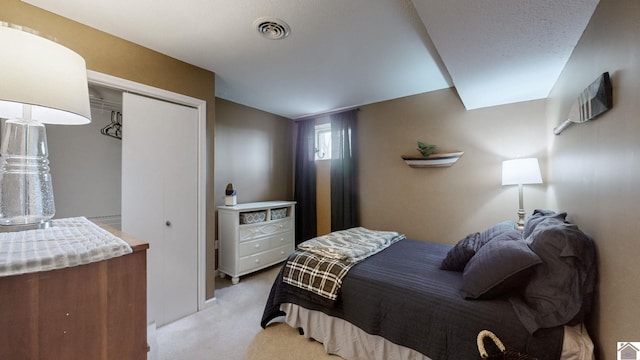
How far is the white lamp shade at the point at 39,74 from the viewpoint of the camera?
68cm

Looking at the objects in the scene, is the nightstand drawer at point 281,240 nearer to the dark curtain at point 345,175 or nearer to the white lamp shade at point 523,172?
the dark curtain at point 345,175

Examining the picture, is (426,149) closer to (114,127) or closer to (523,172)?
(523,172)

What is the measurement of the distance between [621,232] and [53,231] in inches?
85.4

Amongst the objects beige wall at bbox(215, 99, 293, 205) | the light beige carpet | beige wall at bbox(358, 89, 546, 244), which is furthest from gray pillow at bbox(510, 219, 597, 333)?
beige wall at bbox(215, 99, 293, 205)

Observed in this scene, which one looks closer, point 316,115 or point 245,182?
point 245,182

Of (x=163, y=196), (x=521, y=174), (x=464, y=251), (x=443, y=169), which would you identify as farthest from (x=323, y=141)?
(x=464, y=251)

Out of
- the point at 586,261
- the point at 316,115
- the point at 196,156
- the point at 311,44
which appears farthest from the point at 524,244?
the point at 316,115

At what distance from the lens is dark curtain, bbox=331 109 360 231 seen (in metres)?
3.54

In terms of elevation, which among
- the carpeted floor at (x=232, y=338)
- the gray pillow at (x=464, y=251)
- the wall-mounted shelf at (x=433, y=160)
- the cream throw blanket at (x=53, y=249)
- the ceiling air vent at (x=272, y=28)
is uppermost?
the ceiling air vent at (x=272, y=28)

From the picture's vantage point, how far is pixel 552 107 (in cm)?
213

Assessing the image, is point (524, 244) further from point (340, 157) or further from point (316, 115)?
point (316, 115)

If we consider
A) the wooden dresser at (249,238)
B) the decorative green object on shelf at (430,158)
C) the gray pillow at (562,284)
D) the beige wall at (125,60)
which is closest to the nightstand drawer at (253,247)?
the wooden dresser at (249,238)

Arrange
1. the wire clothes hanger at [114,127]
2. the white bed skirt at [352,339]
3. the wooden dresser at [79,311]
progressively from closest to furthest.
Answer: the wooden dresser at [79,311], the white bed skirt at [352,339], the wire clothes hanger at [114,127]

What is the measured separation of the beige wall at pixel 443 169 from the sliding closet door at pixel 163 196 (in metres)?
2.29
